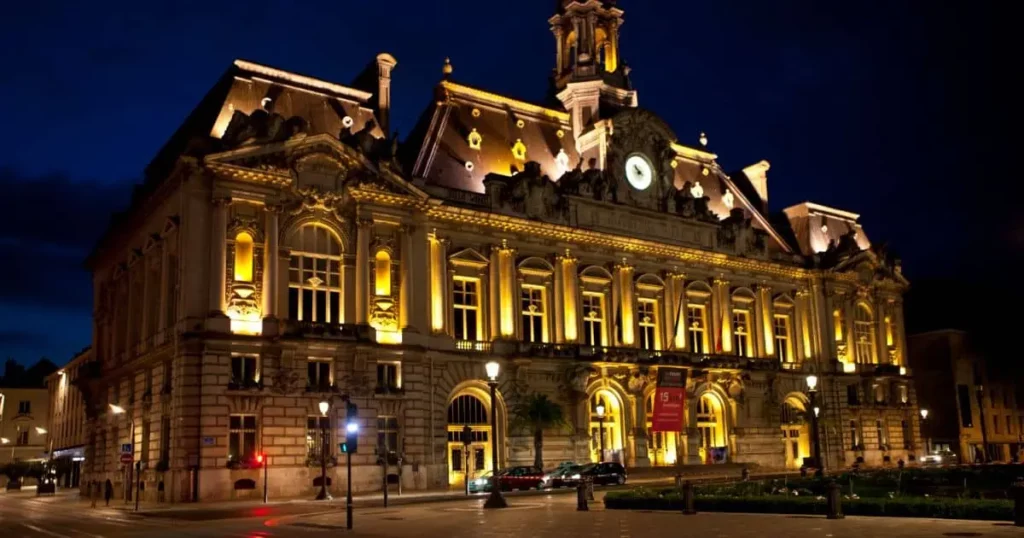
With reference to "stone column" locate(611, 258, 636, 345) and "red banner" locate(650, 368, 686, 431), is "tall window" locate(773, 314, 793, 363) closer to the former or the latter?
"red banner" locate(650, 368, 686, 431)

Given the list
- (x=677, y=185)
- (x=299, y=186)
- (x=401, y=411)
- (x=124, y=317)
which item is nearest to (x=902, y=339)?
(x=677, y=185)

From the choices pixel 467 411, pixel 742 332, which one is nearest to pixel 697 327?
pixel 742 332

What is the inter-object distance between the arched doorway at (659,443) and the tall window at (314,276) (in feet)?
68.6

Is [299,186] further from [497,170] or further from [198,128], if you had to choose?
[497,170]

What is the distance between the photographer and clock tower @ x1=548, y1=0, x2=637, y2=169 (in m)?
63.6

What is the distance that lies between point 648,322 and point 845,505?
36647mm

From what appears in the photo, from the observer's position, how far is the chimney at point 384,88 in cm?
5566

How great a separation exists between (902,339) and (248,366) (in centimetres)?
5320

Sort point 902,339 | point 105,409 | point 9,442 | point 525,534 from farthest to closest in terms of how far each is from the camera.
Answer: point 9,442, point 902,339, point 105,409, point 525,534

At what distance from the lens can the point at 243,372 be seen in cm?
4441

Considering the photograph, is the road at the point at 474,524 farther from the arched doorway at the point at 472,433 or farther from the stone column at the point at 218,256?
the arched doorway at the point at 472,433

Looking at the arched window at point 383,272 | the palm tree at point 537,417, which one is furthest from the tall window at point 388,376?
the palm tree at point 537,417

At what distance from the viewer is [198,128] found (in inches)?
1991

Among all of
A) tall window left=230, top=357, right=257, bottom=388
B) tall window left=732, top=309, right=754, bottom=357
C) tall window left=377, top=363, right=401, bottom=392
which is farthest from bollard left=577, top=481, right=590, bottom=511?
tall window left=732, top=309, right=754, bottom=357
